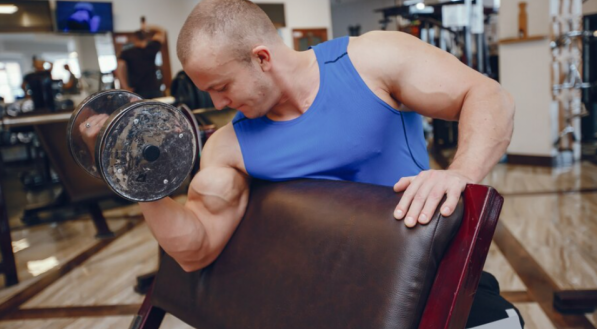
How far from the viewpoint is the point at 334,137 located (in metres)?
0.96

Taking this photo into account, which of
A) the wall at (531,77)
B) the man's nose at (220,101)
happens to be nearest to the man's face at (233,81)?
the man's nose at (220,101)

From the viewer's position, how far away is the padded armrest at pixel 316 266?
639 mm

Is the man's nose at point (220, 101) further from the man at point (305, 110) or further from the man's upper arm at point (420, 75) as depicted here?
the man's upper arm at point (420, 75)

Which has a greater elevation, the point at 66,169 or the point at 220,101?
the point at 220,101

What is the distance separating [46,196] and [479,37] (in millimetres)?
4278

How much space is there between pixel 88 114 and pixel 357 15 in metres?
12.9

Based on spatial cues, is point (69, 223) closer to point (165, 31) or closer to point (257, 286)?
point (257, 286)

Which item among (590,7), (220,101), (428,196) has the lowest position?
(428,196)

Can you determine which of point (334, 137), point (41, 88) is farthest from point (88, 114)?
point (41, 88)

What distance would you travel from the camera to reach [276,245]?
2.74 feet

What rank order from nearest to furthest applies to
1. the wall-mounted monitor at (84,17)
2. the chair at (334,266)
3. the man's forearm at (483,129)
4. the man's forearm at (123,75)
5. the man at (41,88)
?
1. the chair at (334,266)
2. the man's forearm at (483,129)
3. the man's forearm at (123,75)
4. the man at (41,88)
5. the wall-mounted monitor at (84,17)

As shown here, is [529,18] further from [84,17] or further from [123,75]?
[84,17]

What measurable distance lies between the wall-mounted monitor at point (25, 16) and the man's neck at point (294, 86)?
7455 mm

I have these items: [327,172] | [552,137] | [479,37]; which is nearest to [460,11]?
[479,37]
